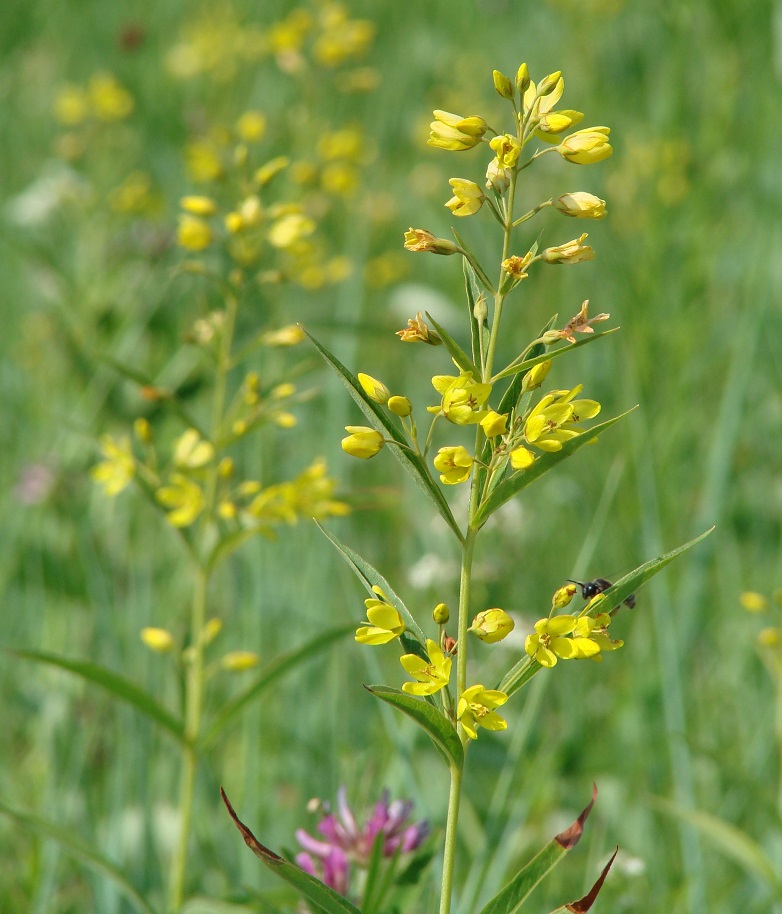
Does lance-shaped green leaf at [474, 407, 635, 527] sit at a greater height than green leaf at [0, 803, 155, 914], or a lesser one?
greater

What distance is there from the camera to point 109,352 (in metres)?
2.90

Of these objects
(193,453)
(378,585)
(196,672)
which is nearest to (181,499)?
(193,453)

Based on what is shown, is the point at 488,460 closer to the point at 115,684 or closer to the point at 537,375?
the point at 537,375

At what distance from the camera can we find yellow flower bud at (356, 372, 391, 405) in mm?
926

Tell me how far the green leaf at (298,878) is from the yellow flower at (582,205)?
600 millimetres

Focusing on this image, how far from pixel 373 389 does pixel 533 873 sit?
1.47ft

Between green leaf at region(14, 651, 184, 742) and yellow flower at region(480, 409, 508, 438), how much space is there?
65 cm

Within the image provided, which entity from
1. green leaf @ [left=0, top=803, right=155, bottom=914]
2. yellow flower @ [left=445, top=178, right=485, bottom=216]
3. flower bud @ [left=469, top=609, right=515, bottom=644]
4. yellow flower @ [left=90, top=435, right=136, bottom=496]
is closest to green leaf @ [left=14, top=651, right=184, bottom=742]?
green leaf @ [left=0, top=803, right=155, bottom=914]

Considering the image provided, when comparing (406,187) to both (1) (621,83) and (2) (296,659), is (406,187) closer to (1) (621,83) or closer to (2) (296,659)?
(1) (621,83)

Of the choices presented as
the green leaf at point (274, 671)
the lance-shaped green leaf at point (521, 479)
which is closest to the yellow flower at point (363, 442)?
the lance-shaped green leaf at point (521, 479)

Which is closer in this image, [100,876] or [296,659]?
[296,659]

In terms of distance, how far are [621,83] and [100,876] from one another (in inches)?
139

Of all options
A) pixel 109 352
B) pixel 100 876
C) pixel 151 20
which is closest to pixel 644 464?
pixel 100 876

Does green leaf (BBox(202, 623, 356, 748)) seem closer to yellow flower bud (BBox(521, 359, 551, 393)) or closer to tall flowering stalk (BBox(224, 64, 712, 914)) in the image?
tall flowering stalk (BBox(224, 64, 712, 914))
